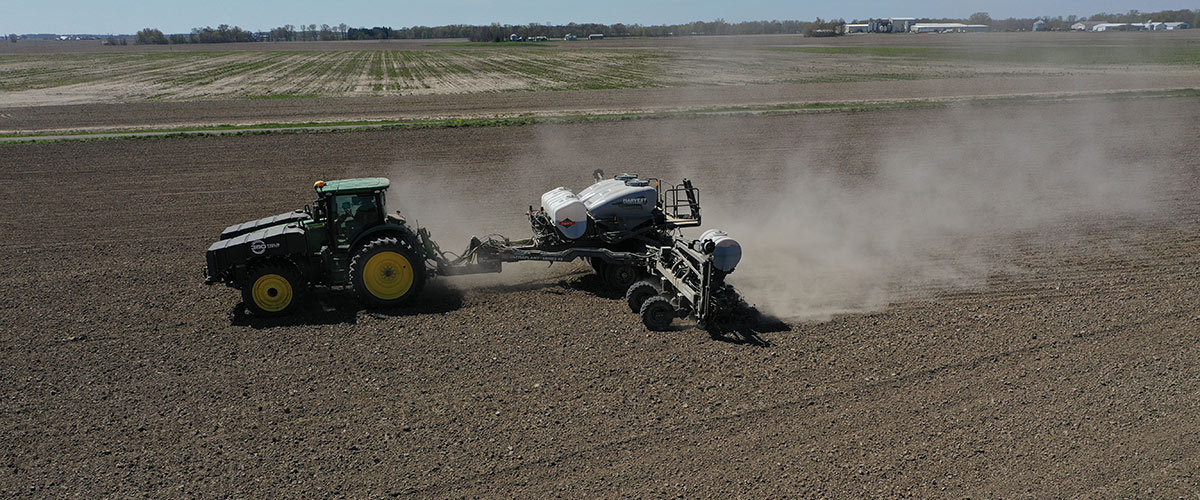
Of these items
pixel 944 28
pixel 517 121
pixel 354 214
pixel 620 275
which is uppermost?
pixel 944 28

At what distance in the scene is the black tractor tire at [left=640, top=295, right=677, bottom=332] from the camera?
37.9 ft

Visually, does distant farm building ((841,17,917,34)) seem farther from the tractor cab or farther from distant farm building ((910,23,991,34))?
the tractor cab

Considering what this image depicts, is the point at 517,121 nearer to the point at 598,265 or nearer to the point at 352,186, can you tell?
the point at 598,265

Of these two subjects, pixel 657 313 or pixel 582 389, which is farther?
pixel 657 313

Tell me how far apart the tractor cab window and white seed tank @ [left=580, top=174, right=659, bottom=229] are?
3.51 meters

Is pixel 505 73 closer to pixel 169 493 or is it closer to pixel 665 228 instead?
pixel 665 228

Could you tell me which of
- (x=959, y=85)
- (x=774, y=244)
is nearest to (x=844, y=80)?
(x=959, y=85)

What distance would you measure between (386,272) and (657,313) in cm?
419

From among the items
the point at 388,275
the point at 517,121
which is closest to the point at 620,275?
the point at 388,275

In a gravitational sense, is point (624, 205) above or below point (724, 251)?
above

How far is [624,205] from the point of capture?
532 inches

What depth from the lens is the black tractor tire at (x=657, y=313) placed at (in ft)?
37.9

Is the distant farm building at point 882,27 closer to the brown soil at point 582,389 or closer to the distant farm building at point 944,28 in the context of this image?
the distant farm building at point 944,28

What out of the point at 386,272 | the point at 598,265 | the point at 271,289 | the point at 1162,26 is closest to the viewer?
the point at 271,289
